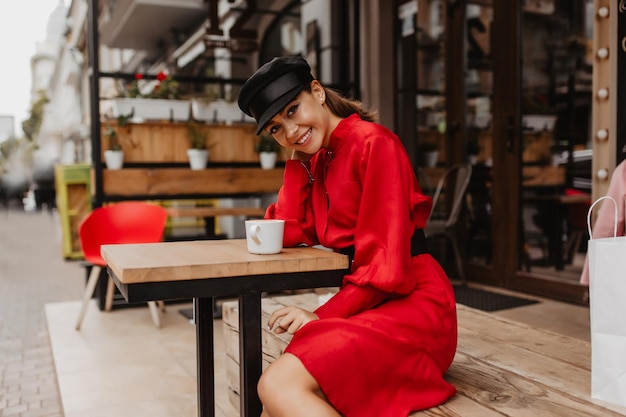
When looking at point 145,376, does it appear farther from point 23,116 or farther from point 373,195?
point 23,116

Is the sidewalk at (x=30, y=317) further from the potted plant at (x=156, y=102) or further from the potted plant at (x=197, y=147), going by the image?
the potted plant at (x=156, y=102)

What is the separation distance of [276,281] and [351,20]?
14.3 feet

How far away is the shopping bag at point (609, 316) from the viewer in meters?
1.28

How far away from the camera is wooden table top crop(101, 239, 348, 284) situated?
3.98 feet

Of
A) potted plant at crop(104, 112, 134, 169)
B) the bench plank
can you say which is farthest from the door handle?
potted plant at crop(104, 112, 134, 169)

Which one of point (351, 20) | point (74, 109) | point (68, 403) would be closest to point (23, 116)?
point (74, 109)

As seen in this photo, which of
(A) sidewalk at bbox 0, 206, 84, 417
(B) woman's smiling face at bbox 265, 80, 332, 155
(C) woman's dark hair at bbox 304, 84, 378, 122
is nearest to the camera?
(B) woman's smiling face at bbox 265, 80, 332, 155

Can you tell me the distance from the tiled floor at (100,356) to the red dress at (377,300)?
3.91ft

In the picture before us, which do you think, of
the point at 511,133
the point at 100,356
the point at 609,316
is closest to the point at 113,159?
the point at 100,356

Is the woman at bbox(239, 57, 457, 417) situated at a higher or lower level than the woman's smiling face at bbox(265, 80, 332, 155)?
lower

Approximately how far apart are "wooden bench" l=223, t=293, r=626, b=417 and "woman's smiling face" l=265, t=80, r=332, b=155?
66 cm

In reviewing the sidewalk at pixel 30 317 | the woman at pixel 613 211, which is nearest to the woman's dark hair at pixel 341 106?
the woman at pixel 613 211

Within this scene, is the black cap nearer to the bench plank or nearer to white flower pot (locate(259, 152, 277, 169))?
the bench plank

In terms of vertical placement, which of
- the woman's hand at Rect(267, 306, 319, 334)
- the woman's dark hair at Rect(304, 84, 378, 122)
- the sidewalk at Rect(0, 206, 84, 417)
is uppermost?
the woman's dark hair at Rect(304, 84, 378, 122)
